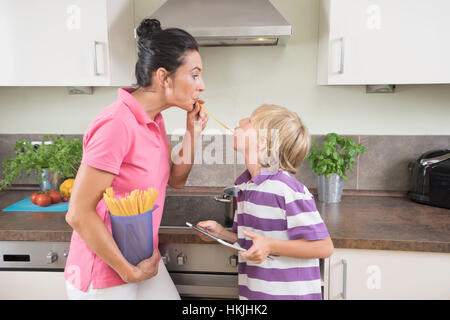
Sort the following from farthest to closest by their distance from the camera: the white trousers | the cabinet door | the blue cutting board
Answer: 1. the blue cutting board
2. the cabinet door
3. the white trousers

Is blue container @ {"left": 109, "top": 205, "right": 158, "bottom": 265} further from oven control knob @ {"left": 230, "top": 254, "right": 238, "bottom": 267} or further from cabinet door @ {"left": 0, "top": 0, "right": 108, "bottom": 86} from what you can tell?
cabinet door @ {"left": 0, "top": 0, "right": 108, "bottom": 86}

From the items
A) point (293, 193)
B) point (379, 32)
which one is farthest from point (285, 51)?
point (293, 193)

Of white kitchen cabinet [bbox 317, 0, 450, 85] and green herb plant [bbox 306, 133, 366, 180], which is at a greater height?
white kitchen cabinet [bbox 317, 0, 450, 85]

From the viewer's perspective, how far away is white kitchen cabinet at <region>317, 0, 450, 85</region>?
1508 millimetres

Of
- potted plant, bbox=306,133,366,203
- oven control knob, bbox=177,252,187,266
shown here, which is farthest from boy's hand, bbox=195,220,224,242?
potted plant, bbox=306,133,366,203

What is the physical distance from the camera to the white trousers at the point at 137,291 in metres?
1.11

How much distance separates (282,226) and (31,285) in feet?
3.38

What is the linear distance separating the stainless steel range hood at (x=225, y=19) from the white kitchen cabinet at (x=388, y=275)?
87 cm

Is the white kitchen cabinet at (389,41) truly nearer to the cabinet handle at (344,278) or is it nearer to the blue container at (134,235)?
the cabinet handle at (344,278)

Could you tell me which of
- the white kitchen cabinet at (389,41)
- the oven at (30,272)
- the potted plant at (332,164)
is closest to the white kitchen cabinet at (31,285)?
the oven at (30,272)

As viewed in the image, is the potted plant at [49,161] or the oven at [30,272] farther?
the potted plant at [49,161]

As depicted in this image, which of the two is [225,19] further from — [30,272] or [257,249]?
[30,272]

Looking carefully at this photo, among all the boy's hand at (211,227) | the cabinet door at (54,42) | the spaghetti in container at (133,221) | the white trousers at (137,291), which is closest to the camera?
the spaghetti in container at (133,221)

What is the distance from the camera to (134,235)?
105 centimetres
